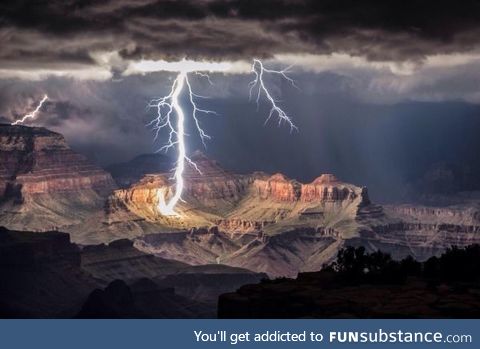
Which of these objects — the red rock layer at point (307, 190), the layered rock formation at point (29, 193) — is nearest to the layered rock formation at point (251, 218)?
the red rock layer at point (307, 190)

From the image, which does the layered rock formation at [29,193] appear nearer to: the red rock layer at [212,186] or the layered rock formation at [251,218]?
the layered rock formation at [251,218]

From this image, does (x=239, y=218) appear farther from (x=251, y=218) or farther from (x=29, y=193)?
(x=29, y=193)

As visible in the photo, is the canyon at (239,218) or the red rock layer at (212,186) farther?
the red rock layer at (212,186)

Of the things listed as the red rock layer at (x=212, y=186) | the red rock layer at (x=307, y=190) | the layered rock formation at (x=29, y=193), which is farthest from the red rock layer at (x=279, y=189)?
the layered rock formation at (x=29, y=193)

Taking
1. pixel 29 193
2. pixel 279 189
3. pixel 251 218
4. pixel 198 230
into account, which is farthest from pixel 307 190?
pixel 29 193

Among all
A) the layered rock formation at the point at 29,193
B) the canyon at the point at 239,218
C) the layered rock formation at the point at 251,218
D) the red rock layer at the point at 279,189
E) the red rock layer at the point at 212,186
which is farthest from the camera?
the red rock layer at the point at 212,186

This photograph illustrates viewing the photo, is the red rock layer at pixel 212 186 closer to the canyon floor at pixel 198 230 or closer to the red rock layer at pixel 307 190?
the canyon floor at pixel 198 230

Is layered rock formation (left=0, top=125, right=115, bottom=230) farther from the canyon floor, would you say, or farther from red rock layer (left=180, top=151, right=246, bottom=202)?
red rock layer (left=180, top=151, right=246, bottom=202)

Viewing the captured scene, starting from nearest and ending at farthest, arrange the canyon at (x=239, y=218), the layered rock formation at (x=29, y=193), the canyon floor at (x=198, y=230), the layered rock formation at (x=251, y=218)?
the canyon floor at (x=198, y=230) < the canyon at (x=239, y=218) < the layered rock formation at (x=251, y=218) < the layered rock formation at (x=29, y=193)

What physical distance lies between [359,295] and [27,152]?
165 meters

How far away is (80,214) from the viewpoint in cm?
19300

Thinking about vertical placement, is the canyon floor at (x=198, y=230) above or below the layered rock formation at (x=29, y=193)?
below

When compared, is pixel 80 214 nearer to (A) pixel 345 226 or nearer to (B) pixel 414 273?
(A) pixel 345 226

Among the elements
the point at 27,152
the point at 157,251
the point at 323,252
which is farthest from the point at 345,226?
the point at 27,152
